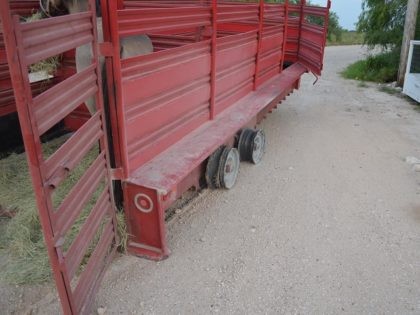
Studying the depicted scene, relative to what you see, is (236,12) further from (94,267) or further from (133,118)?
(94,267)

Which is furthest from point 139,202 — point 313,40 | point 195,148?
point 313,40

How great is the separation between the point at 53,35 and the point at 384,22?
10740mm

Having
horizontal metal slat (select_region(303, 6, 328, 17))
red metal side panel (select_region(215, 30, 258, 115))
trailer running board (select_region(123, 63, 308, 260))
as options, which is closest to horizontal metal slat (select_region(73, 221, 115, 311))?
trailer running board (select_region(123, 63, 308, 260))

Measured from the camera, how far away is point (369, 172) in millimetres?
4945

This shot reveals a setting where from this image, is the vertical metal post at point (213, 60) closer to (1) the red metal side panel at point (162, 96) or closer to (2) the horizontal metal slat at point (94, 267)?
(1) the red metal side panel at point (162, 96)

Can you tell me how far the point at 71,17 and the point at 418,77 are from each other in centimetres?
834

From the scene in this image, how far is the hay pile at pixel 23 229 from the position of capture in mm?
2924

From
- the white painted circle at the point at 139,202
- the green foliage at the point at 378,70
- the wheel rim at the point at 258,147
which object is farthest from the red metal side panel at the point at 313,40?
the green foliage at the point at 378,70

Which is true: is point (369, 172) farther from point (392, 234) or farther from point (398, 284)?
point (398, 284)

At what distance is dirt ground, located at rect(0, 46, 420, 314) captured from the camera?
2.83 m

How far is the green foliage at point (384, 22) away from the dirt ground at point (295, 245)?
19.8ft

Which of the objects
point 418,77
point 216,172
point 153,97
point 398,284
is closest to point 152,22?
point 153,97

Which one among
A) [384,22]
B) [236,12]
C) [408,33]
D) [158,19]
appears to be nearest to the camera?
[158,19]

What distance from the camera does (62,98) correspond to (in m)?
2.09
